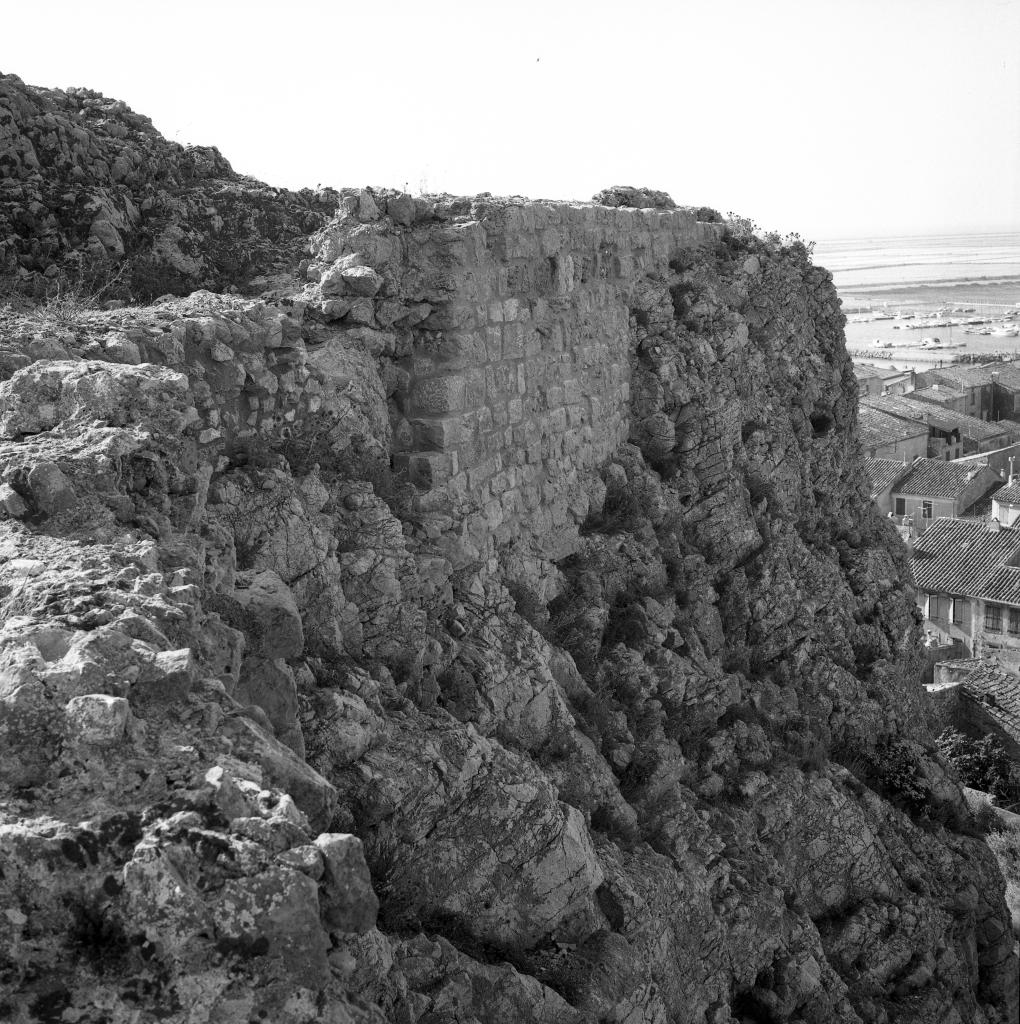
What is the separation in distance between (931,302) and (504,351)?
13069 centimetres

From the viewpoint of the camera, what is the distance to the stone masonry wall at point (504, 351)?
6855 millimetres

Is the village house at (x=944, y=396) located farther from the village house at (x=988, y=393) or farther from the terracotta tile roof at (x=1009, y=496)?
the terracotta tile roof at (x=1009, y=496)

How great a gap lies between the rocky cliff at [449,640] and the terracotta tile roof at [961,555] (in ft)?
51.8

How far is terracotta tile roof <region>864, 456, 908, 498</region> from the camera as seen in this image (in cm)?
3441

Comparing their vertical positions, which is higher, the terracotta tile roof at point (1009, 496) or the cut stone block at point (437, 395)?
the cut stone block at point (437, 395)

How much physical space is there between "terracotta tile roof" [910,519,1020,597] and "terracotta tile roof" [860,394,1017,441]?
40.9 feet

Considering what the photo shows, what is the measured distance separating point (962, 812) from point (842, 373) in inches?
200

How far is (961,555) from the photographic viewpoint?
27.6 meters

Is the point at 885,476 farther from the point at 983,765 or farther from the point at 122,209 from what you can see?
the point at 122,209

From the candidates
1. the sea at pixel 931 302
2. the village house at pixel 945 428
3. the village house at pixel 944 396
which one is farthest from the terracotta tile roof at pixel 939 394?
the sea at pixel 931 302

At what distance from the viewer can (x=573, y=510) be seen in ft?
27.3

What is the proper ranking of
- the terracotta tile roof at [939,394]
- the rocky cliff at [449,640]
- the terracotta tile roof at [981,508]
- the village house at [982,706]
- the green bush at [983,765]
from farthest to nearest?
the terracotta tile roof at [939,394], the terracotta tile roof at [981,508], the village house at [982,706], the green bush at [983,765], the rocky cliff at [449,640]

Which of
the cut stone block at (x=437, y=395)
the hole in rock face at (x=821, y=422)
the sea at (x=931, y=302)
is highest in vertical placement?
the cut stone block at (x=437, y=395)

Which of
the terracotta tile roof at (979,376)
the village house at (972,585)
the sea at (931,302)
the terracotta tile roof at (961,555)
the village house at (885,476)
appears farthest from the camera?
the sea at (931,302)
